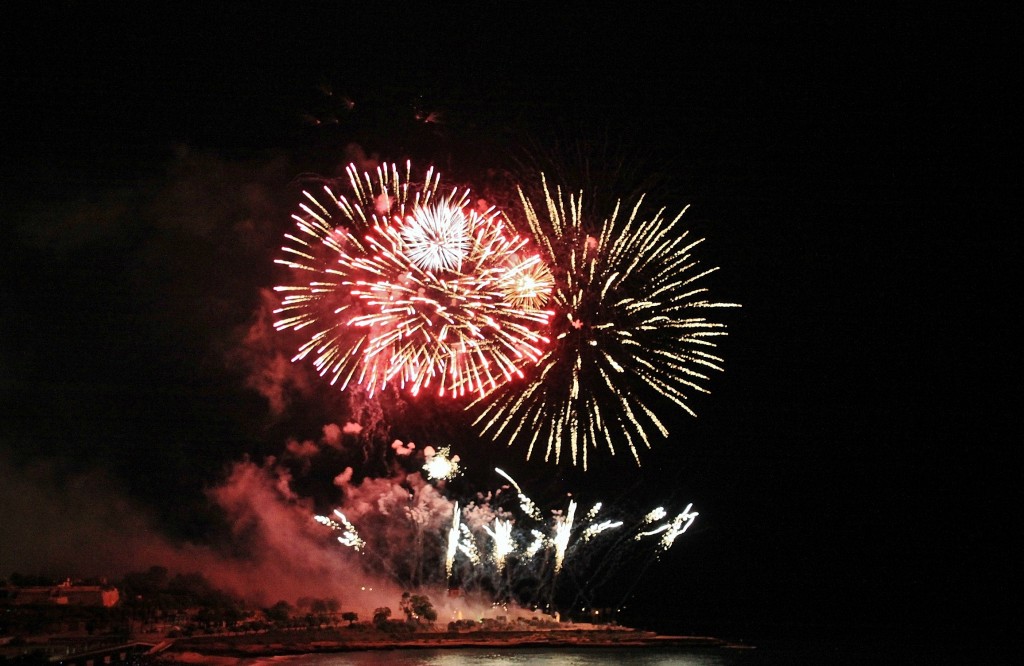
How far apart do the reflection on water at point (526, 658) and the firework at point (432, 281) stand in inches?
305

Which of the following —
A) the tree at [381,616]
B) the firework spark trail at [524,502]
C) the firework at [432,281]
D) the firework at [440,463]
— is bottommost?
the tree at [381,616]

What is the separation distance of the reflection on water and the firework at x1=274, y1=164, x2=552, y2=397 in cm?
776

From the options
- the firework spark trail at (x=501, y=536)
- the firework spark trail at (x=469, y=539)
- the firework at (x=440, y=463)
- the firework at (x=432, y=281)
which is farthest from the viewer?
the firework spark trail at (x=469, y=539)

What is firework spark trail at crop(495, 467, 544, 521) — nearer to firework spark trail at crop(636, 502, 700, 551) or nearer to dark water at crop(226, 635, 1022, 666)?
dark water at crop(226, 635, 1022, 666)

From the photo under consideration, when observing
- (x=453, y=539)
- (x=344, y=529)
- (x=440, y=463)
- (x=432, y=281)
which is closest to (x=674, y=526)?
(x=453, y=539)

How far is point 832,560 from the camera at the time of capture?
39.4m

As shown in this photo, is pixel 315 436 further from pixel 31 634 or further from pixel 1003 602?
pixel 1003 602

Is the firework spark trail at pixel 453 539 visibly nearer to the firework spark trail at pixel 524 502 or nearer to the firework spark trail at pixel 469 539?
the firework spark trail at pixel 469 539

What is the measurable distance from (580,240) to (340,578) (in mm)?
17377

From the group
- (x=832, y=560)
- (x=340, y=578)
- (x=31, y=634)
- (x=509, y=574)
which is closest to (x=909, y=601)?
(x=832, y=560)

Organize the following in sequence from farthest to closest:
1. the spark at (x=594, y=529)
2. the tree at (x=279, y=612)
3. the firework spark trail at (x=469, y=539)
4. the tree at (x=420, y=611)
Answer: the spark at (x=594, y=529) → the firework spark trail at (x=469, y=539) → the tree at (x=420, y=611) → the tree at (x=279, y=612)

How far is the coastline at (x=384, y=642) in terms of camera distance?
73.9 ft

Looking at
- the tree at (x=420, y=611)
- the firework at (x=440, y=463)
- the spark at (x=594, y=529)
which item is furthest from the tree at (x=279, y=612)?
the spark at (x=594, y=529)

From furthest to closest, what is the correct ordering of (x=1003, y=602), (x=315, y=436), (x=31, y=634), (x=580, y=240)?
(x=1003, y=602) < (x=315, y=436) < (x=31, y=634) < (x=580, y=240)
